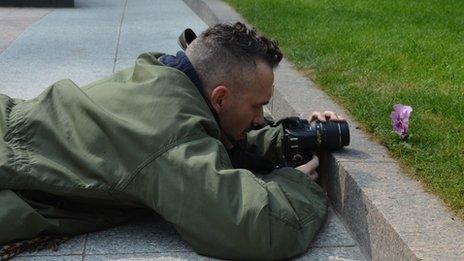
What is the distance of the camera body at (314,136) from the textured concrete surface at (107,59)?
11.8 inches

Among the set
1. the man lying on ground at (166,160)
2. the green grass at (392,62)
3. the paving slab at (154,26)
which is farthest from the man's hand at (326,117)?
the paving slab at (154,26)

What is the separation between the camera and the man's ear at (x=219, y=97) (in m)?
3.04

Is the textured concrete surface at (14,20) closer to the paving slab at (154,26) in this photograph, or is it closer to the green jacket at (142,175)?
the paving slab at (154,26)

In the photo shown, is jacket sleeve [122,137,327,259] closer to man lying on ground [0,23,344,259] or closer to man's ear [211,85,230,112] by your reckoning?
man lying on ground [0,23,344,259]

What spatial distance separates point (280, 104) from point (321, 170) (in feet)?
3.56

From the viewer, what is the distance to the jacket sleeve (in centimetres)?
270

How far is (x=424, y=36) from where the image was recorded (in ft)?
22.0

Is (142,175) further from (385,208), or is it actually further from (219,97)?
(385,208)

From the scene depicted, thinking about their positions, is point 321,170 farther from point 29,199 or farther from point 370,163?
point 29,199

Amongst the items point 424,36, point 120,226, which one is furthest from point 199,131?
point 424,36

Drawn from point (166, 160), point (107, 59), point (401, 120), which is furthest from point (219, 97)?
point (107, 59)

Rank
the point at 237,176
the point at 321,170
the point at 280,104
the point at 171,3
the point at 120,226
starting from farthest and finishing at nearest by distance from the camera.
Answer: the point at 171,3, the point at 280,104, the point at 321,170, the point at 120,226, the point at 237,176

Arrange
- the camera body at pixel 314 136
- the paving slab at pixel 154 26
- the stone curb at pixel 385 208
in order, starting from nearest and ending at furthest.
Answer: the stone curb at pixel 385 208 → the camera body at pixel 314 136 → the paving slab at pixel 154 26

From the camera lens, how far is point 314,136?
335cm
